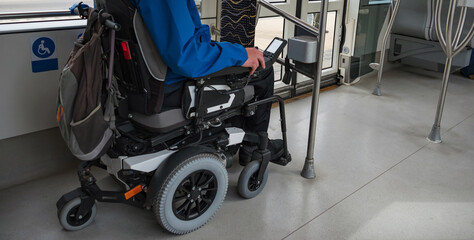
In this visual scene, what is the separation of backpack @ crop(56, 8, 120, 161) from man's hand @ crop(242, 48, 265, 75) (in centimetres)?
66

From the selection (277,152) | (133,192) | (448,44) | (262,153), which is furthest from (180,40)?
(448,44)

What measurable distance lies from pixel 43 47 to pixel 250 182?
1395 mm

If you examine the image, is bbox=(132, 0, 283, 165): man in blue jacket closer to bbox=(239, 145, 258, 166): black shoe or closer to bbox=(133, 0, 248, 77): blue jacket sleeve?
bbox=(133, 0, 248, 77): blue jacket sleeve

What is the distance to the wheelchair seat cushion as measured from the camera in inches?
79.1

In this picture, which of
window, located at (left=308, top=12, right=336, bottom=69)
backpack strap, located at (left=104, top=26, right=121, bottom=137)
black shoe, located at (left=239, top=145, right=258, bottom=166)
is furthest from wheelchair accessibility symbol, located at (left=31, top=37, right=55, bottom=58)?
window, located at (left=308, top=12, right=336, bottom=69)

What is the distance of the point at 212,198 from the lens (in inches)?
87.8

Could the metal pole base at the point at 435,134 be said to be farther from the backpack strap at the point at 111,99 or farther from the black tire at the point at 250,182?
the backpack strap at the point at 111,99

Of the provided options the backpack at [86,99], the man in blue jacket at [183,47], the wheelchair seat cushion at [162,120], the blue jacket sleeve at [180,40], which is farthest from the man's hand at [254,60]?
the backpack at [86,99]

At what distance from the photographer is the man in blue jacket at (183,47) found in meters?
1.81

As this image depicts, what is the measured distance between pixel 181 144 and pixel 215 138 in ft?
0.66

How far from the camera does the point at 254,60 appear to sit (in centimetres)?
216

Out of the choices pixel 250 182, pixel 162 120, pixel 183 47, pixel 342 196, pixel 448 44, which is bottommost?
pixel 342 196

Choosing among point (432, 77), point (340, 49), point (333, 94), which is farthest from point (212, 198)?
point (432, 77)

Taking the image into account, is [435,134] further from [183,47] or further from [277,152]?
[183,47]
